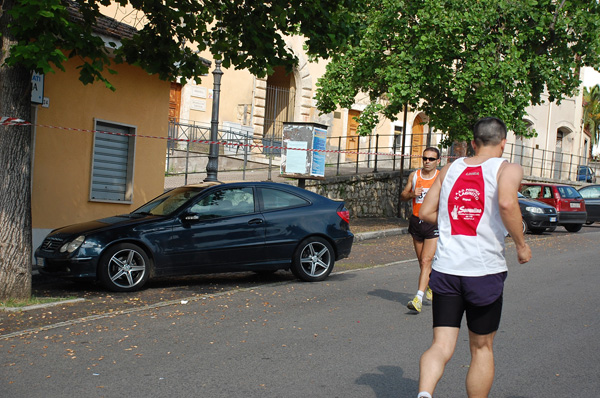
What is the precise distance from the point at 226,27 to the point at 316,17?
1555mm

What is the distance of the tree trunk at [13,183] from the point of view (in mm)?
8328

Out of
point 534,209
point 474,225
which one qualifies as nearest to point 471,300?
point 474,225

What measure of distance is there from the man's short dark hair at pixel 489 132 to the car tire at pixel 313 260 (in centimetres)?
618

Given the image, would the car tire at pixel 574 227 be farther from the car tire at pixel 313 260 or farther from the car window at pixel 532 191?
the car tire at pixel 313 260

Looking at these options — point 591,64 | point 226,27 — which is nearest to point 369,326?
point 226,27

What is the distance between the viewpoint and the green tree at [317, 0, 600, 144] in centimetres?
1839

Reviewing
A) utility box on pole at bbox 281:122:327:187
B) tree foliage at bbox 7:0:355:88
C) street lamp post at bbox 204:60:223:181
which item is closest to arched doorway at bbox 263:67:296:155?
utility box on pole at bbox 281:122:327:187

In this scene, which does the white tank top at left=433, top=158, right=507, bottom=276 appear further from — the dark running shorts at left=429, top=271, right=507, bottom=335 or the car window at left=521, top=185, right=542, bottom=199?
the car window at left=521, top=185, right=542, bottom=199

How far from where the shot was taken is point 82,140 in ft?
45.0

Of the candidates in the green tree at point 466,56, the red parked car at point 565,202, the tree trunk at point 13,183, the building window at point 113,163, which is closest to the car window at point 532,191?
the red parked car at point 565,202

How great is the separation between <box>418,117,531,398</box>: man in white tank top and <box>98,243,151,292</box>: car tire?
19.2 ft

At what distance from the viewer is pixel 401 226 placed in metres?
20.0

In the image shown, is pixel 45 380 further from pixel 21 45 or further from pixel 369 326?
pixel 21 45

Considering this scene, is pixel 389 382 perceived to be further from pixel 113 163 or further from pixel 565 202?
pixel 565 202
